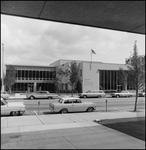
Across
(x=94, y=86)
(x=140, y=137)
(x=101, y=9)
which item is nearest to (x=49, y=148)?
(x=140, y=137)

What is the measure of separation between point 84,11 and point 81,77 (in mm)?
35911

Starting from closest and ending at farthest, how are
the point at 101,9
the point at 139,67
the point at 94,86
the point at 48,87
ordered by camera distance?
the point at 101,9, the point at 139,67, the point at 94,86, the point at 48,87

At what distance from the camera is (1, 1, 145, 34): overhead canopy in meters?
3.32

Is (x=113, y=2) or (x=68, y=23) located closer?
(x=113, y=2)

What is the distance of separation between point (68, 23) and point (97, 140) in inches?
146

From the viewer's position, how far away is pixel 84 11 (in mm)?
3666

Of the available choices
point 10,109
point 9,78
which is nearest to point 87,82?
point 9,78

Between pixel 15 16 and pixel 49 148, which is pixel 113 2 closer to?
pixel 15 16

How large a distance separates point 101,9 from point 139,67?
39.9 feet

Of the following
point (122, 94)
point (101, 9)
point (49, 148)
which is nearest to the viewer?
point (101, 9)

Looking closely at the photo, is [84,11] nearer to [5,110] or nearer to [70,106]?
[5,110]

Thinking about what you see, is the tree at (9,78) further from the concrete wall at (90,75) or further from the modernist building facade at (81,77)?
the concrete wall at (90,75)

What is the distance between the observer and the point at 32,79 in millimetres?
45125

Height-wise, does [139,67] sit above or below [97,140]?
above
